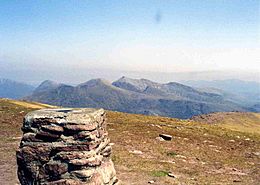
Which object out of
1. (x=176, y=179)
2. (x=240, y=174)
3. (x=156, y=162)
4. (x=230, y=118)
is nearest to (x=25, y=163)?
(x=176, y=179)

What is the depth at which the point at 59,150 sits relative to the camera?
16.5m

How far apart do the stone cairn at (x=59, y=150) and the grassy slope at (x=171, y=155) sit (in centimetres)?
657

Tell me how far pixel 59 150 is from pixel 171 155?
1790cm

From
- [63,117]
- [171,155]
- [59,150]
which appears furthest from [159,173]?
[63,117]

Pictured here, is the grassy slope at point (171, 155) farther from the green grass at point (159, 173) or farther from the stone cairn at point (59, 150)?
the stone cairn at point (59, 150)

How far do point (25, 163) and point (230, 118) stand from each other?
274ft

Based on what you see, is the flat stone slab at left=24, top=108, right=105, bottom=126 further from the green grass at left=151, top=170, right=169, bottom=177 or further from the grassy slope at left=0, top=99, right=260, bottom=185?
the green grass at left=151, top=170, right=169, bottom=177

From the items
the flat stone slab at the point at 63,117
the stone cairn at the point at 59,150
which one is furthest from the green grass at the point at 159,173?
the flat stone slab at the point at 63,117

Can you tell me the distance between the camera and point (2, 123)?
41.6 m

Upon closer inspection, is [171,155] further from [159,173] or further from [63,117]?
[63,117]

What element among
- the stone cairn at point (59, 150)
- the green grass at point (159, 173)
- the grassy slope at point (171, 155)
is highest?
the stone cairn at point (59, 150)

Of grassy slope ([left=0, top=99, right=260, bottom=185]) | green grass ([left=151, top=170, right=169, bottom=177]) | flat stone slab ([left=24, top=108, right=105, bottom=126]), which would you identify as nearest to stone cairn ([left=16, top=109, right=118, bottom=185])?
flat stone slab ([left=24, top=108, right=105, bottom=126])

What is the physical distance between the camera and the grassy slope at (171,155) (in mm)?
25484

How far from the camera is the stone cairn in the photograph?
16344 millimetres
